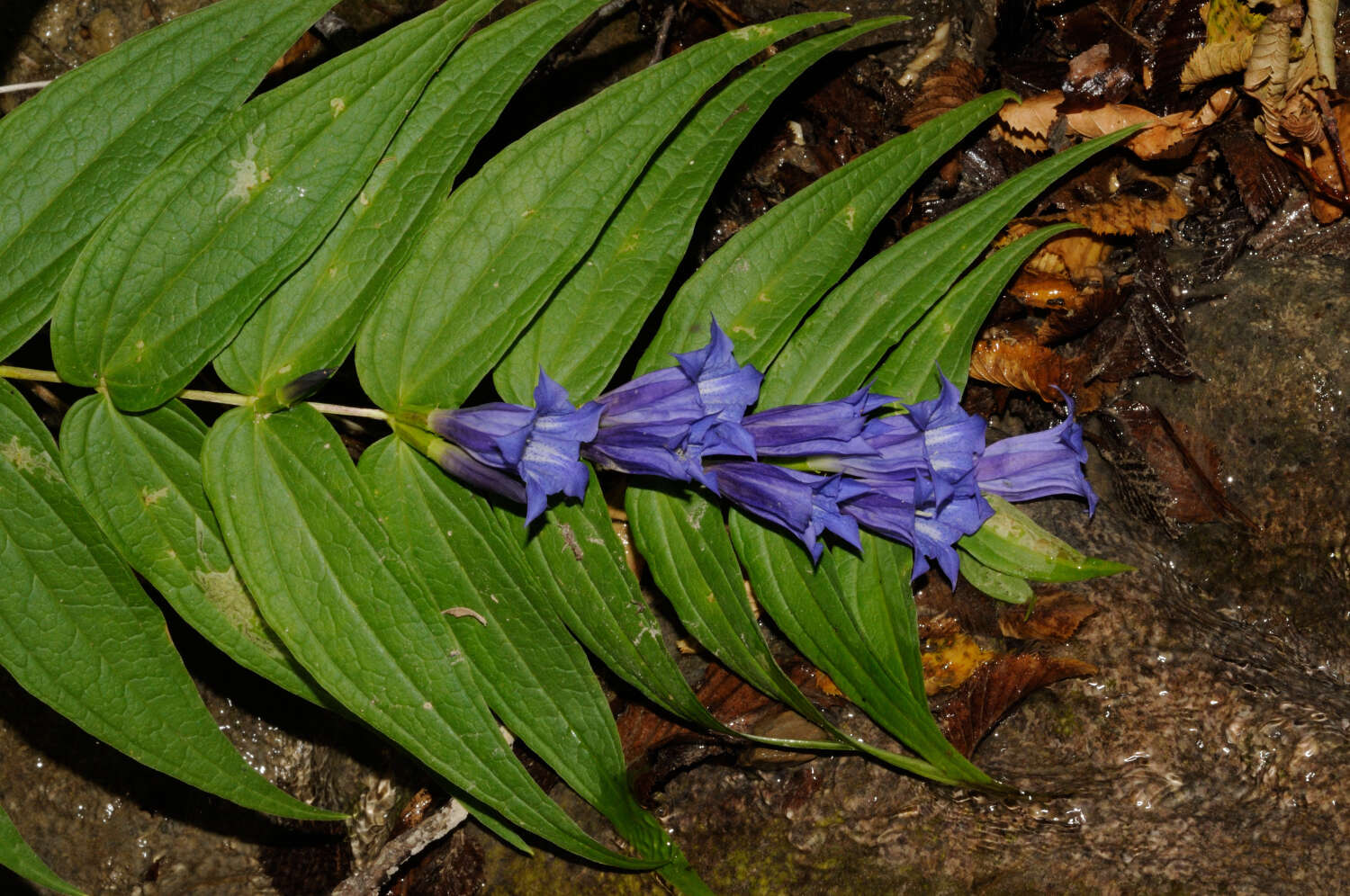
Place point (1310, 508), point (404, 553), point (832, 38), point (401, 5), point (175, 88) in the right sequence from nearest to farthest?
point (175, 88) < point (404, 553) < point (832, 38) < point (1310, 508) < point (401, 5)

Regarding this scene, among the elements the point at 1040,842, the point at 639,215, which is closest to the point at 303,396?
the point at 639,215

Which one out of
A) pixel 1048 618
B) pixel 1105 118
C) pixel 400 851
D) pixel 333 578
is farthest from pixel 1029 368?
pixel 400 851

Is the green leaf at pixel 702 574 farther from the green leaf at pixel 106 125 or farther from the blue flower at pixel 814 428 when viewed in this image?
the green leaf at pixel 106 125

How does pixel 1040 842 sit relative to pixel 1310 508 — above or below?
below

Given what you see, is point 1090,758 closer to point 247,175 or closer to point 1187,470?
point 1187,470

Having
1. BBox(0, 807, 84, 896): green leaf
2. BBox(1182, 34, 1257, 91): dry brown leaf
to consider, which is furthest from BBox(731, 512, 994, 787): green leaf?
BBox(1182, 34, 1257, 91): dry brown leaf

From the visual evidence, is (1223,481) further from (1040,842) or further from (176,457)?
(176,457)
